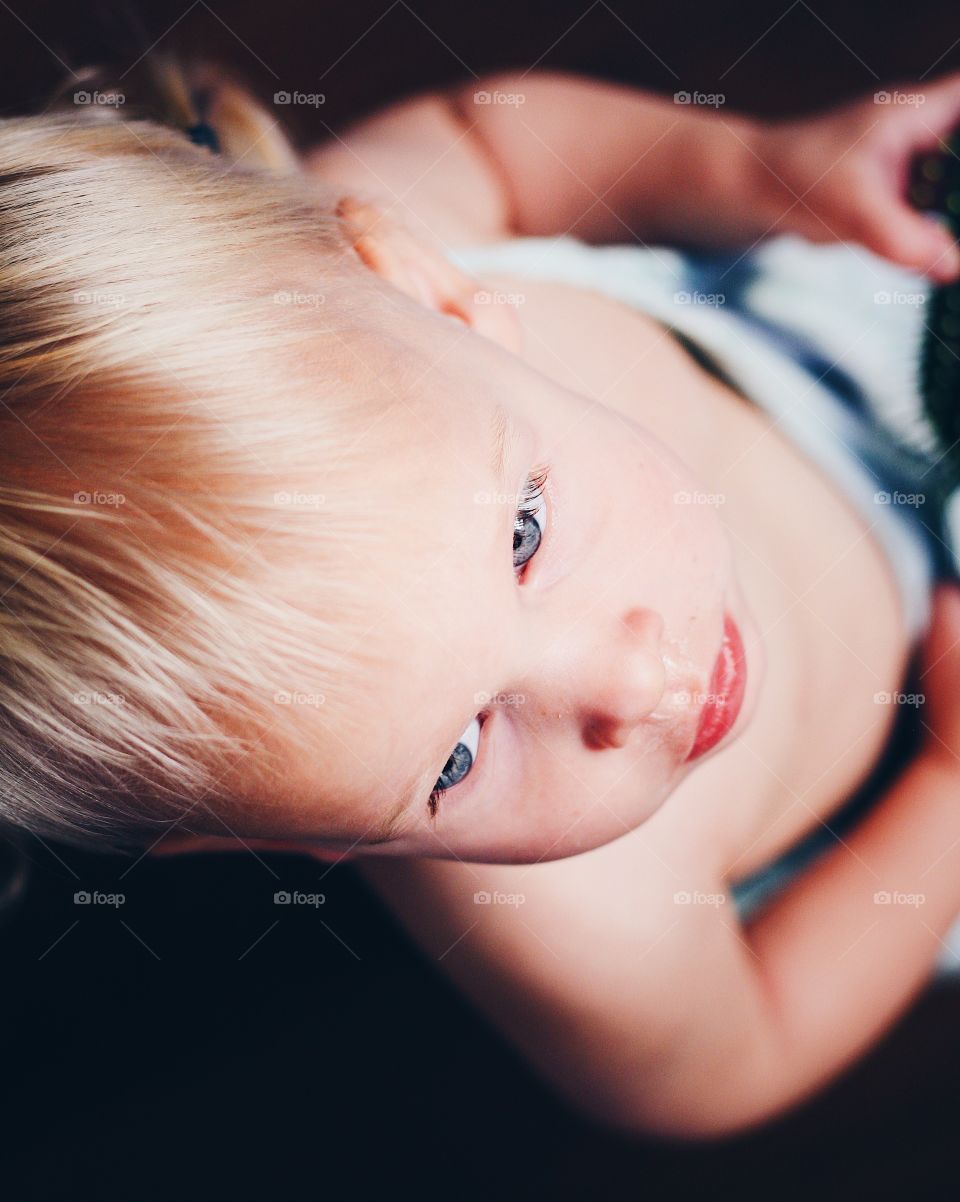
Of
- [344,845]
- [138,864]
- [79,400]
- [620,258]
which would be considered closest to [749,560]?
[620,258]

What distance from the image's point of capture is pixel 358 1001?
86 cm

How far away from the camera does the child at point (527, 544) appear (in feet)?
1.32

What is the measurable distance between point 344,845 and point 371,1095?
1.60ft

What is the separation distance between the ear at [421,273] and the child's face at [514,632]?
5 cm

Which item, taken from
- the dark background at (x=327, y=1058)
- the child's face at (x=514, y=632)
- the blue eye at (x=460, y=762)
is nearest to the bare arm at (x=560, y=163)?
the dark background at (x=327, y=1058)

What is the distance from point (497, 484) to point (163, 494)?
5.9 inches

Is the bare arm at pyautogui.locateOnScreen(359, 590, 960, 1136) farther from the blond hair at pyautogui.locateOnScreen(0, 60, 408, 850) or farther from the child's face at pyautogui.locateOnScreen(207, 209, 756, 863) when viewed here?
the blond hair at pyautogui.locateOnScreen(0, 60, 408, 850)

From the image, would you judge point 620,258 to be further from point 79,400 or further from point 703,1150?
point 703,1150

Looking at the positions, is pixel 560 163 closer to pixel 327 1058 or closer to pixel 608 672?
pixel 608 672

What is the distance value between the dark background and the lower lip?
0.42m

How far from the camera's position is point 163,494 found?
0.39 m

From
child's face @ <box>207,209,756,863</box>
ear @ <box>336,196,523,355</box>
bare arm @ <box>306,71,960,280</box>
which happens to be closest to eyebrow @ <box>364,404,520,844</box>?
child's face @ <box>207,209,756,863</box>

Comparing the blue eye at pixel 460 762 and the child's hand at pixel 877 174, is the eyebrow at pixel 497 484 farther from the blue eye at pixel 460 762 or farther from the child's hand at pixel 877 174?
the child's hand at pixel 877 174

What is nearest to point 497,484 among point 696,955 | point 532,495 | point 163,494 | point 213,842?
point 532,495
